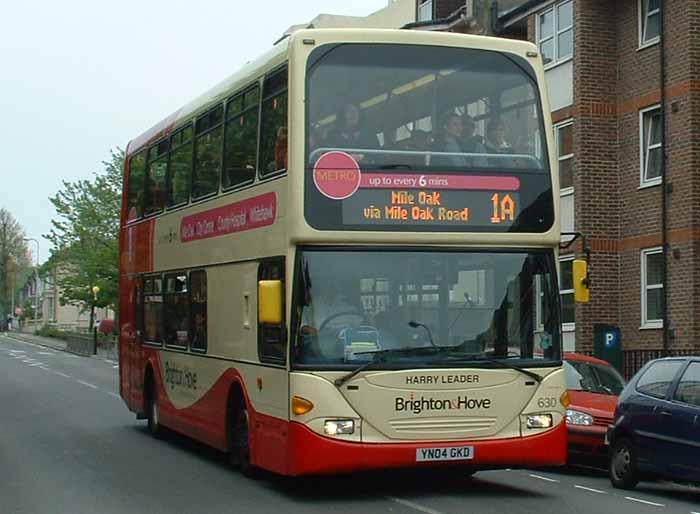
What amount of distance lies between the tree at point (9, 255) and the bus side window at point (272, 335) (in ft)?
405

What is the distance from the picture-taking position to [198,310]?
16.4 metres

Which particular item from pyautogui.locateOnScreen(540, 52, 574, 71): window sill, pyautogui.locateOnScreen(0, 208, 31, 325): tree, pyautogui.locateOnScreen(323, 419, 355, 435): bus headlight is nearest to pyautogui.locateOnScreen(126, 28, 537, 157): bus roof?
pyautogui.locateOnScreen(323, 419, 355, 435): bus headlight

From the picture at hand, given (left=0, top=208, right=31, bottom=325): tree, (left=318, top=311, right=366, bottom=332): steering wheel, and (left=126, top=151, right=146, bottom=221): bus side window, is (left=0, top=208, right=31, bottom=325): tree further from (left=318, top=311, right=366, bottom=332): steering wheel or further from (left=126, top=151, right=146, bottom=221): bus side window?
(left=318, top=311, right=366, bottom=332): steering wheel

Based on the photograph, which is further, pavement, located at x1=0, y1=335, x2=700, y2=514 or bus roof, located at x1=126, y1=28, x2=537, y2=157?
bus roof, located at x1=126, y1=28, x2=537, y2=157

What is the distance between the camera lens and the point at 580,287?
1330 cm

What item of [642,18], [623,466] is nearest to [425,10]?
[642,18]

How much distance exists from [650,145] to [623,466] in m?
15.3

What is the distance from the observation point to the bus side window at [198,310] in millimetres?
16109

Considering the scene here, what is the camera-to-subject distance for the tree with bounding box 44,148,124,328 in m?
69.9

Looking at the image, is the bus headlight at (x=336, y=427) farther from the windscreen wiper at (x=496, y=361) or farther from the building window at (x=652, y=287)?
the building window at (x=652, y=287)

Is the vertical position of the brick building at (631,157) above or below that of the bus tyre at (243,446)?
above

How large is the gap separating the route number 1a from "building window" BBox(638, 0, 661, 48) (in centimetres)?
1704

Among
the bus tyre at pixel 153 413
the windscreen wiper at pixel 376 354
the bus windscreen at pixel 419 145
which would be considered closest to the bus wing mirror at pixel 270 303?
the bus windscreen at pixel 419 145

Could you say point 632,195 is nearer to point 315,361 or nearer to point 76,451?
point 76,451
